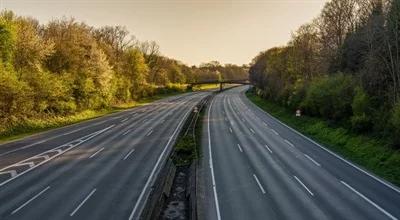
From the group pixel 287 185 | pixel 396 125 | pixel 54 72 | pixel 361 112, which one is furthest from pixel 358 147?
pixel 54 72

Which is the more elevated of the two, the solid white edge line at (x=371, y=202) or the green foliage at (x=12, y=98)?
the green foliage at (x=12, y=98)

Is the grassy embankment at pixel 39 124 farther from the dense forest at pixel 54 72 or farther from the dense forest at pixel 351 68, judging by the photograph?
the dense forest at pixel 351 68

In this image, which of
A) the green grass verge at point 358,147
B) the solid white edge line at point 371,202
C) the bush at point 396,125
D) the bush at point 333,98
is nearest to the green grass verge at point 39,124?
the green grass verge at point 358,147

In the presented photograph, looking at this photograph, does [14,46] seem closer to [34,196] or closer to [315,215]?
[34,196]

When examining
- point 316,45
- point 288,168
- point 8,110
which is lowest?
point 288,168

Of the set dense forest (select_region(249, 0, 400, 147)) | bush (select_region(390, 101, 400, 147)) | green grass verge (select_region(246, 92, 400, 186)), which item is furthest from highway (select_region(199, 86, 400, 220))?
dense forest (select_region(249, 0, 400, 147))

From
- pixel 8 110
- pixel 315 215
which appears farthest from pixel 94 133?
pixel 315 215
